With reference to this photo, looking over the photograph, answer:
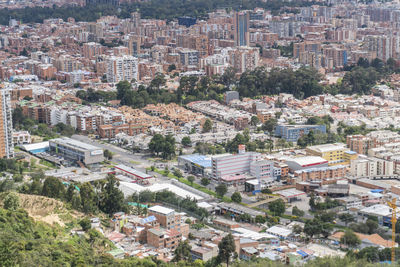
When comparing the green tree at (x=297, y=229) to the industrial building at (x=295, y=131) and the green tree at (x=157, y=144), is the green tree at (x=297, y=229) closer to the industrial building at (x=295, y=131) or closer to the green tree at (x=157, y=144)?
the green tree at (x=157, y=144)

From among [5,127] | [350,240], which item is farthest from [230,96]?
[350,240]

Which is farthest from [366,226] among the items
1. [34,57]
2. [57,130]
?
[34,57]

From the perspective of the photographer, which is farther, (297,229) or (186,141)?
(186,141)

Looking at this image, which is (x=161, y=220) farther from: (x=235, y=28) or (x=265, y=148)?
(x=235, y=28)

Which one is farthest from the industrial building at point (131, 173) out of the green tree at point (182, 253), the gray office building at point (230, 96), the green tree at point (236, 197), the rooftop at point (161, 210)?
the gray office building at point (230, 96)

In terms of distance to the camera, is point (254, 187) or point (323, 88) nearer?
point (254, 187)

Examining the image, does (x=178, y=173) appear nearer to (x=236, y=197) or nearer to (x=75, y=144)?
(x=236, y=197)
